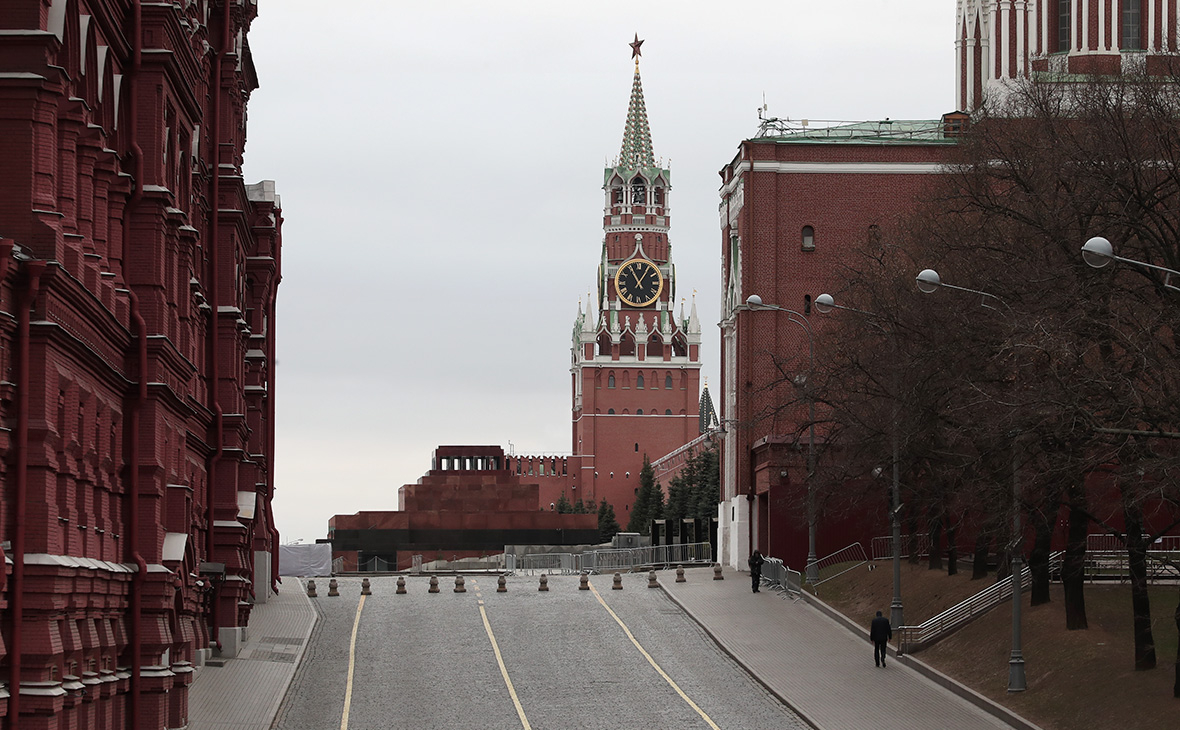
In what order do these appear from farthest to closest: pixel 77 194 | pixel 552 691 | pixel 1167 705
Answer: pixel 552 691
pixel 1167 705
pixel 77 194

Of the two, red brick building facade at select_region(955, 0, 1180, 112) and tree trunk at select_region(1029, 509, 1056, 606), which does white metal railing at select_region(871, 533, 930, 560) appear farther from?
red brick building facade at select_region(955, 0, 1180, 112)

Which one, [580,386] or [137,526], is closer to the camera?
[137,526]

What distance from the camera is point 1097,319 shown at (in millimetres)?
28203

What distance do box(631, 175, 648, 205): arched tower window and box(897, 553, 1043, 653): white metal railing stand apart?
158 metres

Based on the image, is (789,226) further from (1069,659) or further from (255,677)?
(1069,659)

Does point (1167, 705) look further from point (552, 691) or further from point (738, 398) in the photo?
point (738, 398)

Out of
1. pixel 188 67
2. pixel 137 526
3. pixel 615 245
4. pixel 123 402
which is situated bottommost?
pixel 137 526

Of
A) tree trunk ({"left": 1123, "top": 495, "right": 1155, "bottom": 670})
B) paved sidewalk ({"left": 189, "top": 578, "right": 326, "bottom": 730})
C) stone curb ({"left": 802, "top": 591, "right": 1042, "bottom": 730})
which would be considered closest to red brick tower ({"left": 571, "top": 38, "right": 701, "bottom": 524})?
paved sidewalk ({"left": 189, "top": 578, "right": 326, "bottom": 730})

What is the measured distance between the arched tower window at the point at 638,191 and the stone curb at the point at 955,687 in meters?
153

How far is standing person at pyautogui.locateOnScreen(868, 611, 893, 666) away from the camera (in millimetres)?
37500

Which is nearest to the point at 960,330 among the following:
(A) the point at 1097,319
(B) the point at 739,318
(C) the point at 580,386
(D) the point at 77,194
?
(A) the point at 1097,319

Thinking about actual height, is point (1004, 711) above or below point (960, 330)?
below

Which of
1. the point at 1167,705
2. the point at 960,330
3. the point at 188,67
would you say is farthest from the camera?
the point at 960,330

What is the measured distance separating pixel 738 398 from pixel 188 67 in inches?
1474
